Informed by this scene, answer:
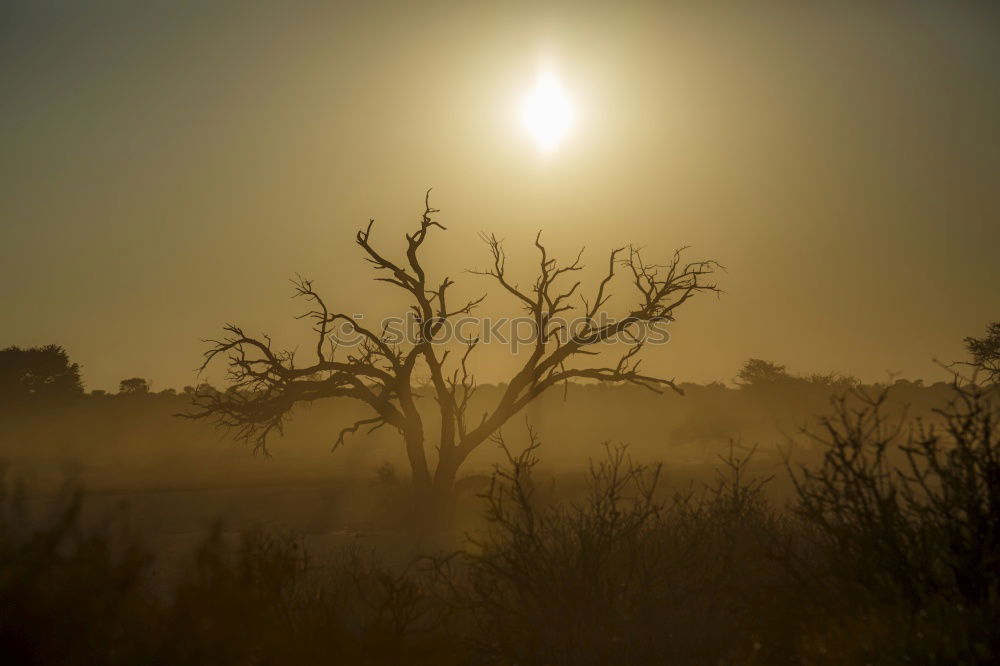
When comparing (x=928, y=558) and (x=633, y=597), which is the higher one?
(x=928, y=558)

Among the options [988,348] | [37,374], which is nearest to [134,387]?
[37,374]

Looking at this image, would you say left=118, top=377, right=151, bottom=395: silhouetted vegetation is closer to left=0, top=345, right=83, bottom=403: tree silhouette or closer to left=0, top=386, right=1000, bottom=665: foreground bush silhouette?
left=0, top=345, right=83, bottom=403: tree silhouette

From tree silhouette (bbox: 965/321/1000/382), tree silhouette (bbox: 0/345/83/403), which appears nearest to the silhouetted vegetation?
tree silhouette (bbox: 0/345/83/403)

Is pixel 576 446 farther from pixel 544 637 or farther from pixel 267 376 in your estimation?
pixel 544 637

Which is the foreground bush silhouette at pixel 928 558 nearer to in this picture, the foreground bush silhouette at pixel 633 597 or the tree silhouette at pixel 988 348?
the foreground bush silhouette at pixel 633 597

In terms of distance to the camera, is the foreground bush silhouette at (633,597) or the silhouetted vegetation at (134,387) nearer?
the foreground bush silhouette at (633,597)

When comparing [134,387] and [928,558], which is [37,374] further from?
[928,558]

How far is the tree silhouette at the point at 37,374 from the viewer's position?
60.3 metres

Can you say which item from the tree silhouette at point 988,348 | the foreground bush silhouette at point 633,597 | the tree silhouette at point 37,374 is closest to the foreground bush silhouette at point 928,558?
the foreground bush silhouette at point 633,597

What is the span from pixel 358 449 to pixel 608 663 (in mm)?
48710

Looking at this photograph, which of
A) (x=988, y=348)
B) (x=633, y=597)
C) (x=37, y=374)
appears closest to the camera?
(x=633, y=597)

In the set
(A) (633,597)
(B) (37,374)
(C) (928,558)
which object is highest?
(B) (37,374)

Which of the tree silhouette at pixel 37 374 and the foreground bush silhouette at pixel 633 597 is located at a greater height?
the tree silhouette at pixel 37 374

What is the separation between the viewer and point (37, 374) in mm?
61719
